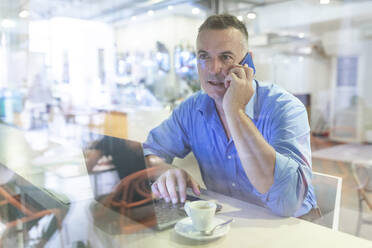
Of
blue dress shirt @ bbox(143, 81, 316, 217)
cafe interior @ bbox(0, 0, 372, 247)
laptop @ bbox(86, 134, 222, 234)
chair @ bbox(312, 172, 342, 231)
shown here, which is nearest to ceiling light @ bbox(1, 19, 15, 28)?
cafe interior @ bbox(0, 0, 372, 247)

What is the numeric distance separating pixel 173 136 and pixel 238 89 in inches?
15.4

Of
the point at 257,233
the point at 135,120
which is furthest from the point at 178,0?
the point at 257,233

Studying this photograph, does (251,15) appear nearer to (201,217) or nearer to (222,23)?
(222,23)

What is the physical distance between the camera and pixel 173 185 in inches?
28.5

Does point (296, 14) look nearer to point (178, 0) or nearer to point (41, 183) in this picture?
point (178, 0)

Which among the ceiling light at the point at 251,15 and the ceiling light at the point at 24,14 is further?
the ceiling light at the point at 251,15

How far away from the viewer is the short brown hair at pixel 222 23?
73cm

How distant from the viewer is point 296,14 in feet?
2.56

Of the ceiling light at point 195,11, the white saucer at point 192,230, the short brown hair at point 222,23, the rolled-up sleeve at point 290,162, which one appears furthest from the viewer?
the ceiling light at point 195,11

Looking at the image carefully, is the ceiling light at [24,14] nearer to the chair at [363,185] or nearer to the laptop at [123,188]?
the laptop at [123,188]

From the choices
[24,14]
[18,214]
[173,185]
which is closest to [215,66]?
[173,185]

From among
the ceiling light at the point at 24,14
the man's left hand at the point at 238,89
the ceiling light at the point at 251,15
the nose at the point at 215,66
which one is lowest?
the man's left hand at the point at 238,89

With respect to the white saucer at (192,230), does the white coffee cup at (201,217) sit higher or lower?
higher

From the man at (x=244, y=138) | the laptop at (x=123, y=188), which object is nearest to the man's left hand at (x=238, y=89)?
the man at (x=244, y=138)
